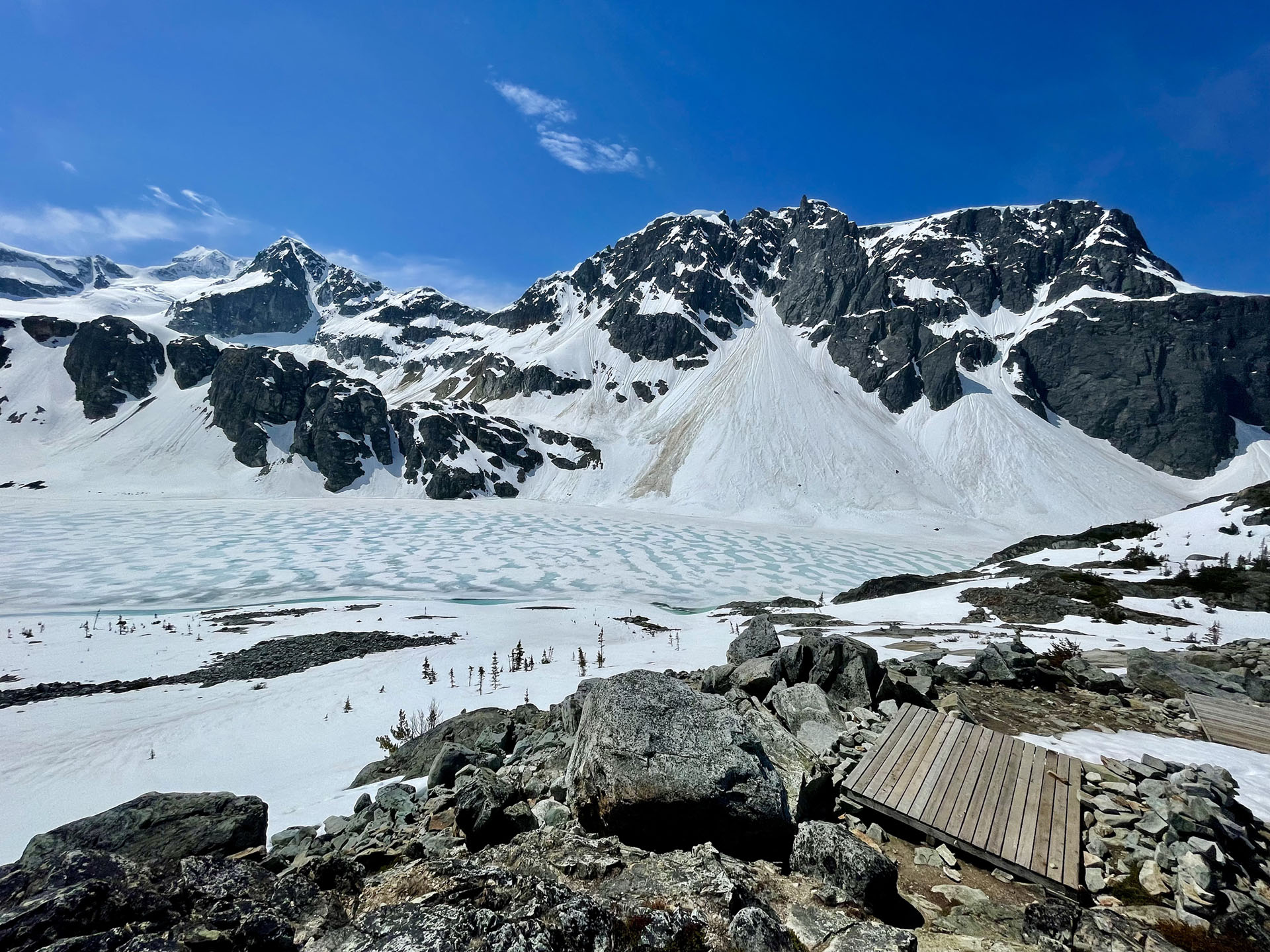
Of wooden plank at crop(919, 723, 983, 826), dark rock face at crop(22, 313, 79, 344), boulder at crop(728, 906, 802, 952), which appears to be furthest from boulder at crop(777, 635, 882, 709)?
dark rock face at crop(22, 313, 79, 344)

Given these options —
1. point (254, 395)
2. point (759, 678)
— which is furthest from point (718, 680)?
point (254, 395)

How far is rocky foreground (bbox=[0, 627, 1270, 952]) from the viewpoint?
3.05 meters

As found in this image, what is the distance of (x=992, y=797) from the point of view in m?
5.49

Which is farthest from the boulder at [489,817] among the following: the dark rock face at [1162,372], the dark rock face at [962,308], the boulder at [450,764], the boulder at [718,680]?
the dark rock face at [1162,372]

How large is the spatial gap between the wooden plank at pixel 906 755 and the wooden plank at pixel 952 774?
1.18 feet

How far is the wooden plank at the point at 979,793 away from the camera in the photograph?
5062 mm

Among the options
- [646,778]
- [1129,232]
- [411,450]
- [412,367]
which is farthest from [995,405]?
[412,367]

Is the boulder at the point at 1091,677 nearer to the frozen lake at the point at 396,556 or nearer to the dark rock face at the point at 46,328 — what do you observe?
the frozen lake at the point at 396,556

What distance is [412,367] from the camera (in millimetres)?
159750

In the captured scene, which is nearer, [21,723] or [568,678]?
[21,723]

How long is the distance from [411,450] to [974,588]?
89.1 meters

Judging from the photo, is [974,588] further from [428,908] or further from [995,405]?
[995,405]

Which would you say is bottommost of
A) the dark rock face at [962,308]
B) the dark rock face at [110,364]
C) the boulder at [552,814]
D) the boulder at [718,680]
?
the boulder at [718,680]

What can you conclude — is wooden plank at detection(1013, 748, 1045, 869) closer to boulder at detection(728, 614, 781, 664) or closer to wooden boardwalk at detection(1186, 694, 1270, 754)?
wooden boardwalk at detection(1186, 694, 1270, 754)
